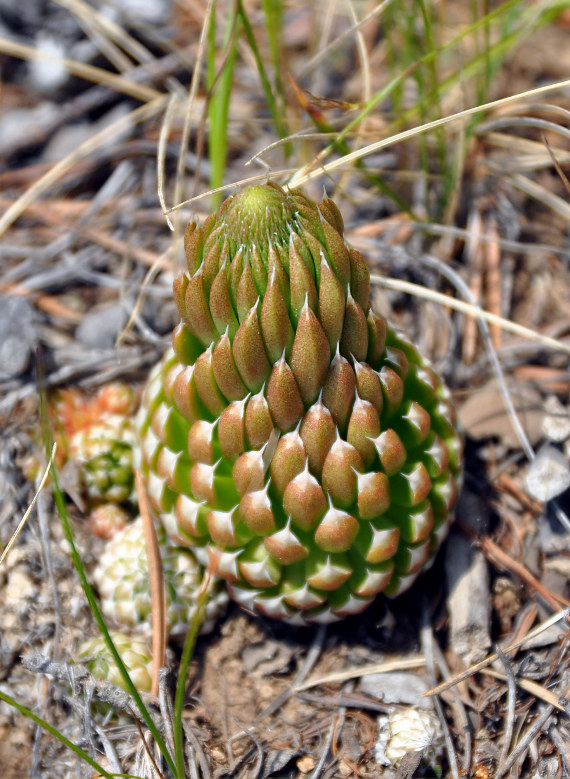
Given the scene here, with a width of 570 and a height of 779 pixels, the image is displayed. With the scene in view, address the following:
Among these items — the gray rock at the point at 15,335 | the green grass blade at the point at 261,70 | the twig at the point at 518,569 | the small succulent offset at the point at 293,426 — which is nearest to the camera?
the small succulent offset at the point at 293,426

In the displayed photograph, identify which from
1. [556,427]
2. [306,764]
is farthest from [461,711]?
[556,427]

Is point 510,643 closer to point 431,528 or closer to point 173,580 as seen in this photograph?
point 431,528

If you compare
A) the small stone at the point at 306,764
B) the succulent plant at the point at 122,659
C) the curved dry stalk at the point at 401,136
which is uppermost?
the curved dry stalk at the point at 401,136

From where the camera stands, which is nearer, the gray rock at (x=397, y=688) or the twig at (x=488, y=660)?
the twig at (x=488, y=660)

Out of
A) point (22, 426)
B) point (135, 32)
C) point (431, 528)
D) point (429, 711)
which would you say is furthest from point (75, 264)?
point (429, 711)

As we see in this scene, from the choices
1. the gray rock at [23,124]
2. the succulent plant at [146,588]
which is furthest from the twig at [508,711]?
the gray rock at [23,124]

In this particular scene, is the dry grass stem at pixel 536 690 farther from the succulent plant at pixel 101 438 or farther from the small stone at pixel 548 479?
the succulent plant at pixel 101 438

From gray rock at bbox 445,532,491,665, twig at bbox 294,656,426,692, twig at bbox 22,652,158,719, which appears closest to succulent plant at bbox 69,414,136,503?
twig at bbox 22,652,158,719

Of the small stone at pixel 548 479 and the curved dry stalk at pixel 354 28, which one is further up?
the curved dry stalk at pixel 354 28
